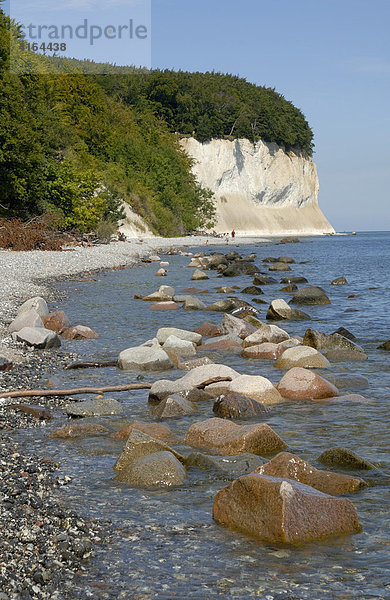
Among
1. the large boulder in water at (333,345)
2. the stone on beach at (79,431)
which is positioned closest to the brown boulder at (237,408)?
the stone on beach at (79,431)

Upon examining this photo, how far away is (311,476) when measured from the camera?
19.4ft

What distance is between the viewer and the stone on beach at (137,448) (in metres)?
6.41

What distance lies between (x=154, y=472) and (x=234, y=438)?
1264 mm

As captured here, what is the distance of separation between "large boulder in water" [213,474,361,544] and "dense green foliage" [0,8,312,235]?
116ft

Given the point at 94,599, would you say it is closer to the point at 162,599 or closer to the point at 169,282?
the point at 162,599

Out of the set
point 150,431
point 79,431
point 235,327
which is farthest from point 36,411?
point 235,327

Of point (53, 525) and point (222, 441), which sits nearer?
point (53, 525)

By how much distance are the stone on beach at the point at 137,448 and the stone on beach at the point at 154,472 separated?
6.5 inches

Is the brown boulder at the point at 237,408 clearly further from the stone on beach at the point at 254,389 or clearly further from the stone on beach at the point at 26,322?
the stone on beach at the point at 26,322

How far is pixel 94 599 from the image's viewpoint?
13.0 ft

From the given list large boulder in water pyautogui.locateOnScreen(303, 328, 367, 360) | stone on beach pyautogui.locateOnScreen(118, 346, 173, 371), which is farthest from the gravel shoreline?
large boulder in water pyautogui.locateOnScreen(303, 328, 367, 360)

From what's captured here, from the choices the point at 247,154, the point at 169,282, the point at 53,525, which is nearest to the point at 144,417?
the point at 53,525

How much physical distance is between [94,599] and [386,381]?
7777 millimetres

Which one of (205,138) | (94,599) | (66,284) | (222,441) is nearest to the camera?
(94,599)
